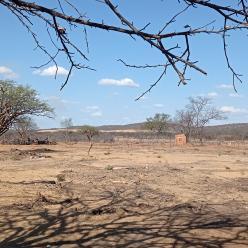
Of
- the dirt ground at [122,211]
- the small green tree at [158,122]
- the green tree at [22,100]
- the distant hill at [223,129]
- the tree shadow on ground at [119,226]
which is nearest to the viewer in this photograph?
the tree shadow on ground at [119,226]

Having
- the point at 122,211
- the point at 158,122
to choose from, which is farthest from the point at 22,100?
the point at 158,122

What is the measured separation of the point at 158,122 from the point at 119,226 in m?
78.3

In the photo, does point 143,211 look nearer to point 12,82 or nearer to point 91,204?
point 91,204

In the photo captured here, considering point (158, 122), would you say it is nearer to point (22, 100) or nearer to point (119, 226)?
point (22, 100)

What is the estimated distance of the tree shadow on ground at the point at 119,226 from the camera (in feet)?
25.9

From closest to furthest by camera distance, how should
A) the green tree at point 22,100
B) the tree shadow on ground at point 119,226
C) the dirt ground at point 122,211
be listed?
the tree shadow on ground at point 119,226 → the dirt ground at point 122,211 → the green tree at point 22,100

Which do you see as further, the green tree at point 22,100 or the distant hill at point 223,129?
the distant hill at point 223,129

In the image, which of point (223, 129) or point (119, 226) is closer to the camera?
point (119, 226)

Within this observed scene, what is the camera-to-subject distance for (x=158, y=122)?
3430 inches

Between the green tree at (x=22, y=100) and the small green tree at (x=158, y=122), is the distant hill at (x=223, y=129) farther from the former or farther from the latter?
the green tree at (x=22, y=100)

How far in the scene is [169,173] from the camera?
19.2 metres

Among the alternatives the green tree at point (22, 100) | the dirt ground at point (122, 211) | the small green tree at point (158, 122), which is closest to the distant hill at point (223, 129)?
the small green tree at point (158, 122)

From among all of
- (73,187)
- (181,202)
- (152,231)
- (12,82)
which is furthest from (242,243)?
(12,82)

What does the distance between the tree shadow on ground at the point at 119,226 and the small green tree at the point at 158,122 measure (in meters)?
76.1
